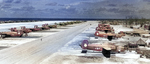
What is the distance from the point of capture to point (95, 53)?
1630 inches

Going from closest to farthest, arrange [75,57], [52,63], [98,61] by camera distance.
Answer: [52,63]
[98,61]
[75,57]

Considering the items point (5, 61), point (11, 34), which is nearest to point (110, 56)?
point (5, 61)

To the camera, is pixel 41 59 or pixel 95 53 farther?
pixel 95 53

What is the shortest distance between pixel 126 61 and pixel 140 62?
8.51 feet

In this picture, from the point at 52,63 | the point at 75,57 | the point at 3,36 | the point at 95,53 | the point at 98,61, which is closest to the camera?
the point at 52,63

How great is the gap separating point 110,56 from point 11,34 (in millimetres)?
47686

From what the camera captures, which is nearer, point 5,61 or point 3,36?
point 5,61

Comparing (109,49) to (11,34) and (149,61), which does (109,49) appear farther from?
(11,34)

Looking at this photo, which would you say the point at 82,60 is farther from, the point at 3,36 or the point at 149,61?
the point at 3,36

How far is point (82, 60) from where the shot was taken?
115 feet

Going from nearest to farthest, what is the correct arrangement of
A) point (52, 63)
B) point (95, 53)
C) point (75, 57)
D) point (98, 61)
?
point (52, 63), point (98, 61), point (75, 57), point (95, 53)

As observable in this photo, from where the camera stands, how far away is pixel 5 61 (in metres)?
32.7

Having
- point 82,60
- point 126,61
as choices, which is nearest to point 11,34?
point 82,60

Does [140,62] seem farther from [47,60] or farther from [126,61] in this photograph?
[47,60]
